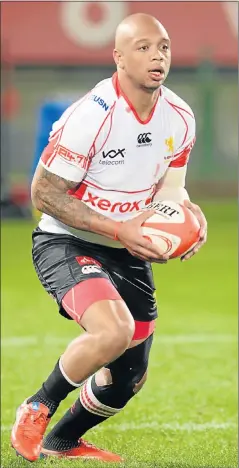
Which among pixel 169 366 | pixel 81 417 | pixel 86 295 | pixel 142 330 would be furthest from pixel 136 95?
pixel 169 366

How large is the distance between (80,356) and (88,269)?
466 millimetres

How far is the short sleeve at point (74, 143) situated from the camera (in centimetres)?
512

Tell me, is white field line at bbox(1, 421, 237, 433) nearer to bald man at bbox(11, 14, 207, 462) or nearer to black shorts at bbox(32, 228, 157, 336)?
bald man at bbox(11, 14, 207, 462)

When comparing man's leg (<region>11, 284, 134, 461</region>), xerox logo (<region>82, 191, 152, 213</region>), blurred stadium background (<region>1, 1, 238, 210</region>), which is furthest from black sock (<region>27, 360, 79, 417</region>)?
blurred stadium background (<region>1, 1, 238, 210</region>)

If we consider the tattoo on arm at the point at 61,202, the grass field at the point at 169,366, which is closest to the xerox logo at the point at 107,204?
the tattoo on arm at the point at 61,202

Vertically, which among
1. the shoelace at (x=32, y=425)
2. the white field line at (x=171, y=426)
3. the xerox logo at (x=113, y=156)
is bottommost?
the white field line at (x=171, y=426)

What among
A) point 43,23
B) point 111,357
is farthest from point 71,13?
point 111,357

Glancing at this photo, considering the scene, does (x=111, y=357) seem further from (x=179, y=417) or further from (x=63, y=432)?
(x=179, y=417)

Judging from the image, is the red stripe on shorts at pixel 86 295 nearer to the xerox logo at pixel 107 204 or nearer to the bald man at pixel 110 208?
the bald man at pixel 110 208

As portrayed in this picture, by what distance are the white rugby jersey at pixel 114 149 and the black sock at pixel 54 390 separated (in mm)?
747

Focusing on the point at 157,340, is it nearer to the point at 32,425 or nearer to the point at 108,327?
the point at 32,425

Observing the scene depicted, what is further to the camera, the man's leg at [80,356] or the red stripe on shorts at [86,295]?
the red stripe on shorts at [86,295]

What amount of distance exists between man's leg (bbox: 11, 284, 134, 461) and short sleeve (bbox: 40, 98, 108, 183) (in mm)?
570

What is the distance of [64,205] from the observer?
5.25 m
